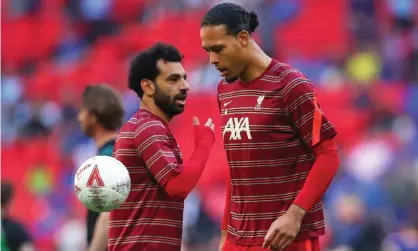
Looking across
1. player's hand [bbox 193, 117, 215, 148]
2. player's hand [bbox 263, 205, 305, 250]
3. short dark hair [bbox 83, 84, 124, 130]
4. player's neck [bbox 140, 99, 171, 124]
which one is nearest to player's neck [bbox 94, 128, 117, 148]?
short dark hair [bbox 83, 84, 124, 130]

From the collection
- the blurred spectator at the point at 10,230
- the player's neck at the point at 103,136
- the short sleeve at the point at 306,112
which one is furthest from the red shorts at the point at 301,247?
the blurred spectator at the point at 10,230

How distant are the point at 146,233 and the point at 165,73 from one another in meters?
0.92

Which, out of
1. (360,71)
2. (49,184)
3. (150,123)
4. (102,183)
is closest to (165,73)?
(150,123)

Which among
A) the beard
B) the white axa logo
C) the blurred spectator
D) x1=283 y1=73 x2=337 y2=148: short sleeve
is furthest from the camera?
the blurred spectator

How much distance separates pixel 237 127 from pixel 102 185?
83 centimetres

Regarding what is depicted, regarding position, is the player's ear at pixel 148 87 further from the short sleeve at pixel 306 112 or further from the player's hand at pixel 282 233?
the player's hand at pixel 282 233

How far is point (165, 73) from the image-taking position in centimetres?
570

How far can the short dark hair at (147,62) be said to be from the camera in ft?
18.8

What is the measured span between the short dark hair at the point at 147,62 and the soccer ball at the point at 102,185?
0.68m

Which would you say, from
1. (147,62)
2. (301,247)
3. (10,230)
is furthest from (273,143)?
(10,230)

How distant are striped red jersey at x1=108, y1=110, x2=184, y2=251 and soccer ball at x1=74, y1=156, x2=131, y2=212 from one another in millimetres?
219

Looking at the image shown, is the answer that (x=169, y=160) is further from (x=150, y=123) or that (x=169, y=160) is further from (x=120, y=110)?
(x=120, y=110)

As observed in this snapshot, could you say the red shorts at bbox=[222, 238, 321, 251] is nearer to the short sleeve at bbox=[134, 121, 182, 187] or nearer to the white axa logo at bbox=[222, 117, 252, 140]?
the white axa logo at bbox=[222, 117, 252, 140]

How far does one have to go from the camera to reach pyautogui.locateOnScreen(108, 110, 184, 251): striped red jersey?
5.40 meters
